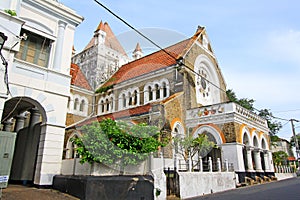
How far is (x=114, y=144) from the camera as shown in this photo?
7957mm

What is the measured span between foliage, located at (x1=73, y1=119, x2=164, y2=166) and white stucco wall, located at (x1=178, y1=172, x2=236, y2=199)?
243cm

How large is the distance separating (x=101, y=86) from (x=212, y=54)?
12312 mm

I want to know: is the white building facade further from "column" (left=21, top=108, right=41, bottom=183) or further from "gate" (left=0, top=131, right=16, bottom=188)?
"gate" (left=0, top=131, right=16, bottom=188)

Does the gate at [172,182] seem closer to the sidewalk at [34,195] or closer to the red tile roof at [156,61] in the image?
the sidewalk at [34,195]

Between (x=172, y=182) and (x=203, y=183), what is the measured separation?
6.88 ft

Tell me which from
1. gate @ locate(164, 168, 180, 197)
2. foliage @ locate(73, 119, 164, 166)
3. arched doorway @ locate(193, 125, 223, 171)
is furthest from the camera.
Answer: arched doorway @ locate(193, 125, 223, 171)

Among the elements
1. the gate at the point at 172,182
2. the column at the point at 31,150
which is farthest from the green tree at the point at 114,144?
the column at the point at 31,150

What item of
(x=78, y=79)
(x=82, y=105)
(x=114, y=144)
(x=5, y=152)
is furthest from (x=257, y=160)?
(x=78, y=79)

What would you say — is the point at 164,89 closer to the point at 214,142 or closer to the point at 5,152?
the point at 214,142

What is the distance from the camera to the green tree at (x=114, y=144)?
7715 mm

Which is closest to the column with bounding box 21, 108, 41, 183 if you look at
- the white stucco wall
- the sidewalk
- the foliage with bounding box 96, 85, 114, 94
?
the sidewalk

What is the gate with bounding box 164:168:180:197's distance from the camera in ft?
31.5

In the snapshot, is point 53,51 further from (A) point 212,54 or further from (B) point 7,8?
(A) point 212,54

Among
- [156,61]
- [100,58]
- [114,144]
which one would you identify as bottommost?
[114,144]
